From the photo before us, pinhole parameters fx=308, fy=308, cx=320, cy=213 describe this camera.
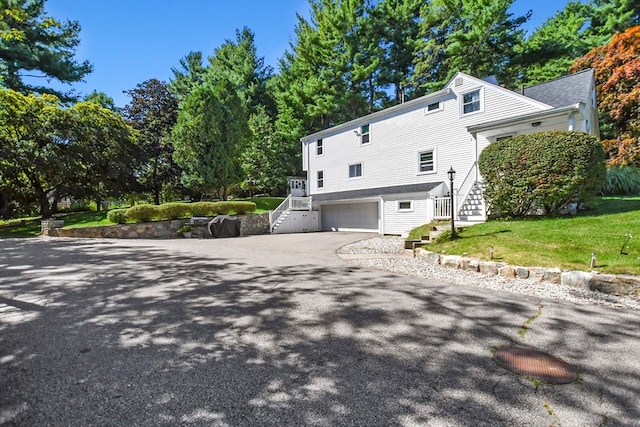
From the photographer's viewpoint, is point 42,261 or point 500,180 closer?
point 42,261

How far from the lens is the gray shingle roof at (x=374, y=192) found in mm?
15023

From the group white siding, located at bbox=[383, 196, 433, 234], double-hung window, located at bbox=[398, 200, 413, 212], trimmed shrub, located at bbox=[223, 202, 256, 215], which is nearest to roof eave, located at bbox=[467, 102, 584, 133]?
white siding, located at bbox=[383, 196, 433, 234]

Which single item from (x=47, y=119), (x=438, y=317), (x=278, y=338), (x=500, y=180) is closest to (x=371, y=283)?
(x=438, y=317)

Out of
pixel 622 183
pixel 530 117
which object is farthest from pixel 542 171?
pixel 622 183

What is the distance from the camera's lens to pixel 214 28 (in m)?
12.8

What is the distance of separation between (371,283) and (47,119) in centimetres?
2131

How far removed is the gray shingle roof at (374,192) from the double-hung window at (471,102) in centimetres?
364

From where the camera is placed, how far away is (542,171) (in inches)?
356

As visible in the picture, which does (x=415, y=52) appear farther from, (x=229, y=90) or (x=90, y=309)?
(x=90, y=309)

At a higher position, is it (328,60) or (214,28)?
(328,60)

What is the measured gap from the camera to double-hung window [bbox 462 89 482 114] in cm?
1412

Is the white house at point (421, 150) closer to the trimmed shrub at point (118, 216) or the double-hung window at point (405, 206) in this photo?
the double-hung window at point (405, 206)

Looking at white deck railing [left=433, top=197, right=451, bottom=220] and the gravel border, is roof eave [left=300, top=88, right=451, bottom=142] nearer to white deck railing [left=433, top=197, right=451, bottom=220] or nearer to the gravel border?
white deck railing [left=433, top=197, right=451, bottom=220]

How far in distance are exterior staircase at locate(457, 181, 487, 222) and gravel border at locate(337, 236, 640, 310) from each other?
316 centimetres
